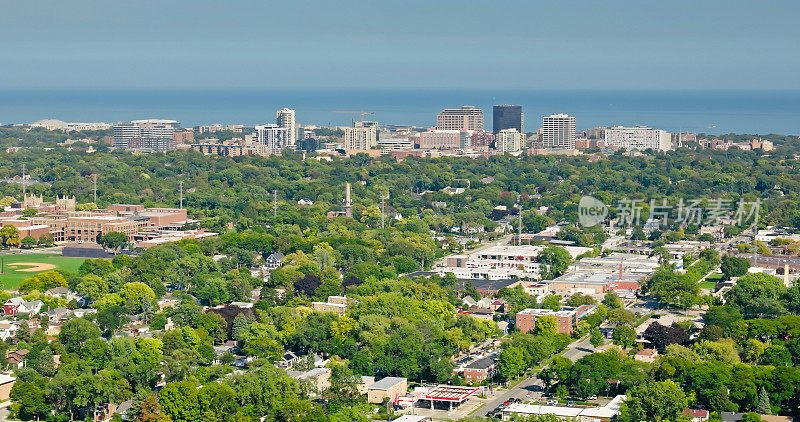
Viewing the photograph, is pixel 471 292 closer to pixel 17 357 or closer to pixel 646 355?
pixel 646 355

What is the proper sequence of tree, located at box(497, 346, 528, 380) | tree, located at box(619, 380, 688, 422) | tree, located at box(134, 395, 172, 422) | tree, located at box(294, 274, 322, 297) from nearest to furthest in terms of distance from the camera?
1. tree, located at box(134, 395, 172, 422)
2. tree, located at box(619, 380, 688, 422)
3. tree, located at box(497, 346, 528, 380)
4. tree, located at box(294, 274, 322, 297)

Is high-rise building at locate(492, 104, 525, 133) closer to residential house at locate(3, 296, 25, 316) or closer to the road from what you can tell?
residential house at locate(3, 296, 25, 316)

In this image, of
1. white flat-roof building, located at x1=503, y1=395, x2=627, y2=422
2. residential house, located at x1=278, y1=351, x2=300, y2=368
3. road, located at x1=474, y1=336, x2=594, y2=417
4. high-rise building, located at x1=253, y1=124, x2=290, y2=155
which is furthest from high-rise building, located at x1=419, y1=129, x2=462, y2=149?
white flat-roof building, located at x1=503, y1=395, x2=627, y2=422

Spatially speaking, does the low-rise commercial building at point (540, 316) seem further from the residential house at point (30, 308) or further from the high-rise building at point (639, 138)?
the high-rise building at point (639, 138)

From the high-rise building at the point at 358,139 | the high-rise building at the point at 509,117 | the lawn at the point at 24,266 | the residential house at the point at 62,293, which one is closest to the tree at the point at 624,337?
the residential house at the point at 62,293

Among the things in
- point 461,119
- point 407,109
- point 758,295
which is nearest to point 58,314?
point 758,295
